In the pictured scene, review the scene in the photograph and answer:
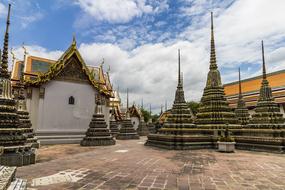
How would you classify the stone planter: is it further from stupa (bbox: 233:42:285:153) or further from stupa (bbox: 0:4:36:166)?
stupa (bbox: 0:4:36:166)

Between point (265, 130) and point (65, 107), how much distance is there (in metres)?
14.7

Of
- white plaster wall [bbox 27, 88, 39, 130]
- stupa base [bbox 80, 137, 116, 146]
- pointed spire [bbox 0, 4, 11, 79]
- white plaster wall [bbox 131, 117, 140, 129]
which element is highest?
pointed spire [bbox 0, 4, 11, 79]

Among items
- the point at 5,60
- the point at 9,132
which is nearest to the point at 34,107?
the point at 5,60

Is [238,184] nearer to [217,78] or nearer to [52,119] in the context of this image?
[217,78]

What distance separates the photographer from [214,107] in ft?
49.3

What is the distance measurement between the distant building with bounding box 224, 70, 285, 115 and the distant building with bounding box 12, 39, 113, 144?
20236mm

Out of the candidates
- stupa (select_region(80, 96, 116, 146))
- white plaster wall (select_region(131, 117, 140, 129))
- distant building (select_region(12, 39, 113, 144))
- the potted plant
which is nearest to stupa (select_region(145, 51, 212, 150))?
the potted plant

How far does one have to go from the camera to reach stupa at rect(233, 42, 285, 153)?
38.0ft

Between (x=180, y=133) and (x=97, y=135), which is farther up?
(x=180, y=133)

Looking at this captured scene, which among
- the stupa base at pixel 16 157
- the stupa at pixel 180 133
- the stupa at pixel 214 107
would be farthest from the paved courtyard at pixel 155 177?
the stupa at pixel 214 107

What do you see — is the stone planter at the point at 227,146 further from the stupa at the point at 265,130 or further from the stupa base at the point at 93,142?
the stupa base at the point at 93,142

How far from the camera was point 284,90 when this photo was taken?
25812 millimetres

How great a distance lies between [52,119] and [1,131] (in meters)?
9.99

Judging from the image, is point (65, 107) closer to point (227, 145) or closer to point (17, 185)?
point (227, 145)
